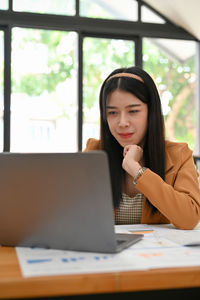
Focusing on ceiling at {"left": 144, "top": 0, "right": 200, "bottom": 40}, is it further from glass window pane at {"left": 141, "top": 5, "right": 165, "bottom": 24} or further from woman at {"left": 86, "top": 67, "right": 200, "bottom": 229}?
woman at {"left": 86, "top": 67, "right": 200, "bottom": 229}

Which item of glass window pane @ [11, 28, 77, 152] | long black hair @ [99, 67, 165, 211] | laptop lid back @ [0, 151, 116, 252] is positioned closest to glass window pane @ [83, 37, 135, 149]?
glass window pane @ [11, 28, 77, 152]

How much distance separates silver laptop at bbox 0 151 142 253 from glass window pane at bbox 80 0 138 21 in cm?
438

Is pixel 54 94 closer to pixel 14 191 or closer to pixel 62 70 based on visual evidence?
pixel 62 70

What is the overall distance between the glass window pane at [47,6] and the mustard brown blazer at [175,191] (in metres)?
3.68

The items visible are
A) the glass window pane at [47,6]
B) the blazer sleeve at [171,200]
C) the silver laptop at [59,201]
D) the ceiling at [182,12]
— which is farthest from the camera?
the glass window pane at [47,6]

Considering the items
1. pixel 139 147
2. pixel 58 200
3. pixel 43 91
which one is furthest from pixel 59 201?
pixel 43 91

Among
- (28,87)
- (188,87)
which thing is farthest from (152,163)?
(188,87)

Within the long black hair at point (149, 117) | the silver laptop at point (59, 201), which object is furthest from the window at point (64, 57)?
the silver laptop at point (59, 201)

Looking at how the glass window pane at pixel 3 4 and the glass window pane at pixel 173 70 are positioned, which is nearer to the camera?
the glass window pane at pixel 3 4

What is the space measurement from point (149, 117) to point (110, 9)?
12.7ft

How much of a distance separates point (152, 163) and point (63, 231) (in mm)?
719

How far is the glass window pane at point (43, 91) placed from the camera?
16.2ft

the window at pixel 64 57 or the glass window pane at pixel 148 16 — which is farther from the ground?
the glass window pane at pixel 148 16

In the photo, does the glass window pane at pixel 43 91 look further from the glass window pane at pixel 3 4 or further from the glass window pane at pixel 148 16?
the glass window pane at pixel 148 16
